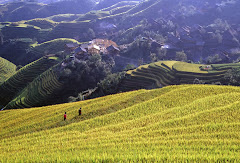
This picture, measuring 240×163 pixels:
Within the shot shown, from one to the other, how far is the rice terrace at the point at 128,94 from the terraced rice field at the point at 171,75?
0.81 ft

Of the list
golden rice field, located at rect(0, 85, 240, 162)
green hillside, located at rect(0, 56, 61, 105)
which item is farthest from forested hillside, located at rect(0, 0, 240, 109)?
golden rice field, located at rect(0, 85, 240, 162)

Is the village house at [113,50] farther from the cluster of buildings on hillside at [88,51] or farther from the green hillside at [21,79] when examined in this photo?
the green hillside at [21,79]

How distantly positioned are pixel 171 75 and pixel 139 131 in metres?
35.8

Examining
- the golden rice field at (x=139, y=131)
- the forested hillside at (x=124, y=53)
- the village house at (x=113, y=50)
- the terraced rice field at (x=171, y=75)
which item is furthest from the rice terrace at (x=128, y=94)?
the village house at (x=113, y=50)

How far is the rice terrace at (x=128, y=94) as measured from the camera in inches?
477

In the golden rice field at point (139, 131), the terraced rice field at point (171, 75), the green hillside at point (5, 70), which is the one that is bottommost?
the green hillside at point (5, 70)

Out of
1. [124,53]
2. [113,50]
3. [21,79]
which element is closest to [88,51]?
[113,50]

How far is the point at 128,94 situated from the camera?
2605cm

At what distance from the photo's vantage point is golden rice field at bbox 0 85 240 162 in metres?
10.8

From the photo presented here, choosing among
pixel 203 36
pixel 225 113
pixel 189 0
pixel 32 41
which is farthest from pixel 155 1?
pixel 225 113

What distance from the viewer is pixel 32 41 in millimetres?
104312

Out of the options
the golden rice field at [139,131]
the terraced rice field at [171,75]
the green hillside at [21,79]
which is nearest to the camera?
the golden rice field at [139,131]

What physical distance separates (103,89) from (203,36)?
65.4 meters

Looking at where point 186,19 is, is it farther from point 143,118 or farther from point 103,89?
point 143,118
